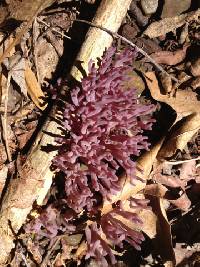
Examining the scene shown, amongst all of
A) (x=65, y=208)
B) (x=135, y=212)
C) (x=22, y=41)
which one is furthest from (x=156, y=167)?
(x=22, y=41)

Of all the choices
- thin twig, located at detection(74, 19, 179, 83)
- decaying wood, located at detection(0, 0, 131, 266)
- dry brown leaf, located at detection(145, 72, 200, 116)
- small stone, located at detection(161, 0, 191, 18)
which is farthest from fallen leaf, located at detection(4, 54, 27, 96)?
small stone, located at detection(161, 0, 191, 18)

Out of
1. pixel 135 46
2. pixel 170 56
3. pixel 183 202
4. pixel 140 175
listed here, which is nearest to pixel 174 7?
pixel 170 56

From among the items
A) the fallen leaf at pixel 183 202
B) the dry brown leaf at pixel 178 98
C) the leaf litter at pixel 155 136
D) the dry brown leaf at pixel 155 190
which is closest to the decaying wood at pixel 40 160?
the leaf litter at pixel 155 136

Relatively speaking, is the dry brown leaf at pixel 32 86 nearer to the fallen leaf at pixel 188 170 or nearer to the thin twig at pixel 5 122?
the thin twig at pixel 5 122

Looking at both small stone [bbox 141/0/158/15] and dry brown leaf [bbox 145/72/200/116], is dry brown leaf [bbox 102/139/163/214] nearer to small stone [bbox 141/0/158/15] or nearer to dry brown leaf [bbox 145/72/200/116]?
dry brown leaf [bbox 145/72/200/116]

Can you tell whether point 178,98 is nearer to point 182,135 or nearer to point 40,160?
point 182,135

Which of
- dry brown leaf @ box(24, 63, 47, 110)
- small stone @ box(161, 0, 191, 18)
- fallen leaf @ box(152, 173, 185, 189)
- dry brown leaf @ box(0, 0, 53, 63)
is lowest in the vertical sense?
fallen leaf @ box(152, 173, 185, 189)
